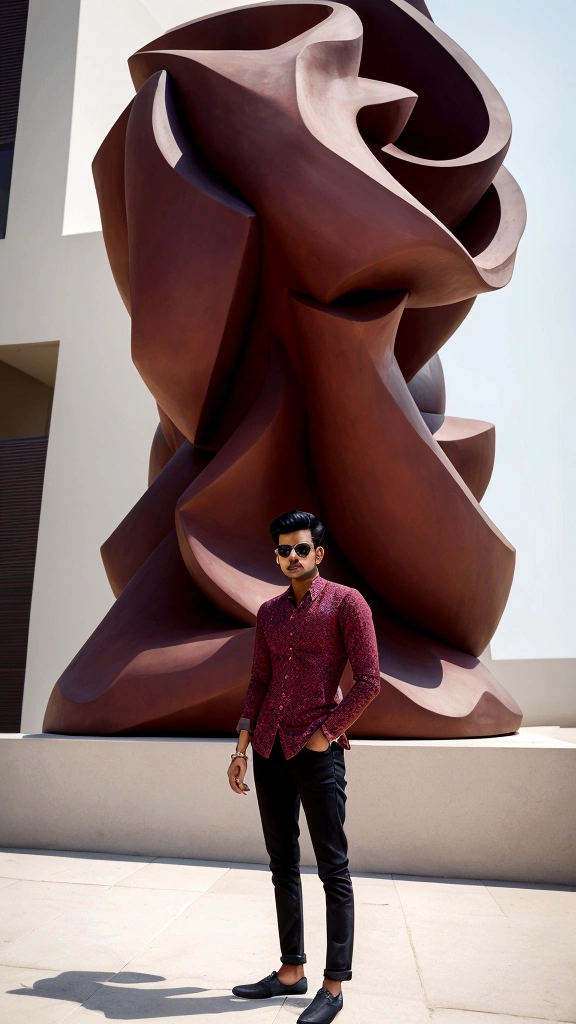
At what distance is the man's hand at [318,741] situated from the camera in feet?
6.76

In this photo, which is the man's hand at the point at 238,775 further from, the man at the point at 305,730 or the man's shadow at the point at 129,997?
the man's shadow at the point at 129,997

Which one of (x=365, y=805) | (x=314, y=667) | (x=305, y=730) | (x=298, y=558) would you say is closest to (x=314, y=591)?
(x=298, y=558)

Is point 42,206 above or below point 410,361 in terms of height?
above

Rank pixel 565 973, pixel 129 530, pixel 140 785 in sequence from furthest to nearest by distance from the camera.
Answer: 1. pixel 129 530
2. pixel 140 785
3. pixel 565 973

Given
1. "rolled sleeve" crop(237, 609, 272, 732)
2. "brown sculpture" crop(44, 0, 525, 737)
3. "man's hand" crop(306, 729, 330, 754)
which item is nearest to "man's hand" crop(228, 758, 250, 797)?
"rolled sleeve" crop(237, 609, 272, 732)

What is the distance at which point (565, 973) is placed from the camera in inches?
93.8

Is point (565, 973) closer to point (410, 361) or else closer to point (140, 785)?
point (140, 785)

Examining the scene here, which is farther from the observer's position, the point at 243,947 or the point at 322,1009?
the point at 243,947

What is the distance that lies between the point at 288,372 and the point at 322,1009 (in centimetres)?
348

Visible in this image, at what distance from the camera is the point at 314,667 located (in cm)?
214

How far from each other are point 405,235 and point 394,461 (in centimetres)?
119

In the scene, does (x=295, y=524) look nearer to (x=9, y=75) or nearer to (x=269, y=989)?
(x=269, y=989)

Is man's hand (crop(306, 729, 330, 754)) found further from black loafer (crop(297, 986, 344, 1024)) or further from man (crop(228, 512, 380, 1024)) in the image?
black loafer (crop(297, 986, 344, 1024))

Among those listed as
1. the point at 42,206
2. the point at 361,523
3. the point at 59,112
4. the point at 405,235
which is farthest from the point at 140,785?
the point at 59,112
